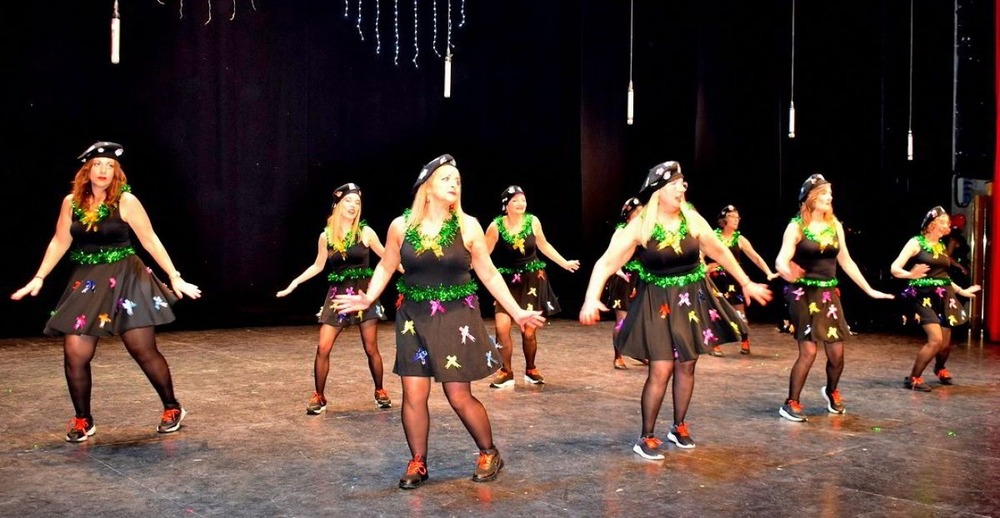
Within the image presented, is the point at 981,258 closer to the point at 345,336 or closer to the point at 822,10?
the point at 822,10

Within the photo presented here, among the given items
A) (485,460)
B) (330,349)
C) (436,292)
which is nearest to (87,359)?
(330,349)

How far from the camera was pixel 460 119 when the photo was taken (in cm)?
1220

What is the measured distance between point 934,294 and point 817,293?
1.60 meters

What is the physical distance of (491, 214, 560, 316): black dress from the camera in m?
7.70

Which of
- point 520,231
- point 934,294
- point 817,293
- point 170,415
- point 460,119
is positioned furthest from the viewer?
point 460,119

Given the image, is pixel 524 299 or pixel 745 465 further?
pixel 524 299

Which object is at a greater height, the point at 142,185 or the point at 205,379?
the point at 142,185

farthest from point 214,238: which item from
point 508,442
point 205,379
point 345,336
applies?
point 508,442

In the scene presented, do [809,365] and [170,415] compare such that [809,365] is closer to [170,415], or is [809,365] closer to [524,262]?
[524,262]

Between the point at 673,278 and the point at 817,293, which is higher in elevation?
the point at 673,278

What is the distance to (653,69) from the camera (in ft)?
40.2

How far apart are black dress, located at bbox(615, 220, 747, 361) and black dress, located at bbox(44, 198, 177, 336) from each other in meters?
2.46

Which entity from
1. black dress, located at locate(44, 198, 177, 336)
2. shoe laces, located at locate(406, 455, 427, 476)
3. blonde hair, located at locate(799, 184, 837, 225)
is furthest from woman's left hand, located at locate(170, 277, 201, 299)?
blonde hair, located at locate(799, 184, 837, 225)

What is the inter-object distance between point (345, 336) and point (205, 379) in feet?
10.0
